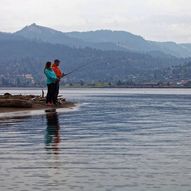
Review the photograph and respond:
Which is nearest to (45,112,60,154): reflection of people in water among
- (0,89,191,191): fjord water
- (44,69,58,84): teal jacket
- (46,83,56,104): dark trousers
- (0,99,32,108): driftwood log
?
(0,89,191,191): fjord water

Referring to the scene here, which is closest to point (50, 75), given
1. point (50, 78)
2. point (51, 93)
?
point (50, 78)

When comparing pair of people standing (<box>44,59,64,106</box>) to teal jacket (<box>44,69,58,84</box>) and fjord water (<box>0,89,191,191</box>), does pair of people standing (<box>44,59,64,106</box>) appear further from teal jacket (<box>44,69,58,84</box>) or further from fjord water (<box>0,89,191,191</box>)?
fjord water (<box>0,89,191,191</box>)

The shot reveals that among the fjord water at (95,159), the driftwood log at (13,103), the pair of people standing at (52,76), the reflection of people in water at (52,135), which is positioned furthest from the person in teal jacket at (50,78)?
the fjord water at (95,159)

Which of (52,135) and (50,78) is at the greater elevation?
(50,78)

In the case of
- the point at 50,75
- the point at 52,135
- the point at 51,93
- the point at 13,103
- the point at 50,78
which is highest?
the point at 50,75

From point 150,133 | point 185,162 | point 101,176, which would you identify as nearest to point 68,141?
point 150,133

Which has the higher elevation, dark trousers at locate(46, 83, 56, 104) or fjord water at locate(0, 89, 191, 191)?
dark trousers at locate(46, 83, 56, 104)

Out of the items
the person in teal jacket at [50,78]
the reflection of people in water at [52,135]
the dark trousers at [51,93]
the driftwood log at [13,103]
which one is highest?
the person in teal jacket at [50,78]

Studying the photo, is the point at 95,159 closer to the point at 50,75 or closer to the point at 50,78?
the point at 50,75

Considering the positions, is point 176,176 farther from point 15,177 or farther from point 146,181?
point 15,177

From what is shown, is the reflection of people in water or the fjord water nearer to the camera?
the fjord water

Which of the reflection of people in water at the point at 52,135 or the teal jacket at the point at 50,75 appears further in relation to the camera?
the teal jacket at the point at 50,75

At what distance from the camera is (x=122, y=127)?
21.9 m

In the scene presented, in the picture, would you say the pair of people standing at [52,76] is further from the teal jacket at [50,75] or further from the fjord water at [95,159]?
the fjord water at [95,159]
